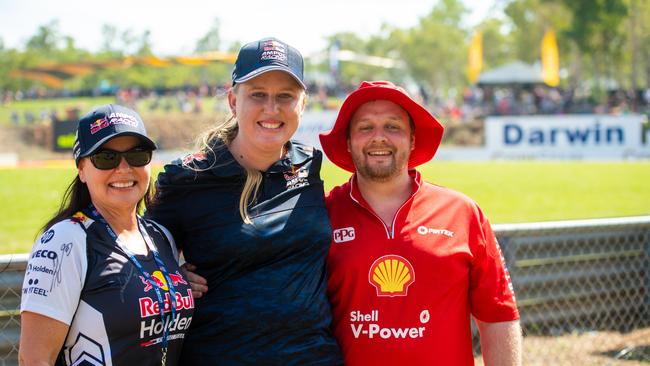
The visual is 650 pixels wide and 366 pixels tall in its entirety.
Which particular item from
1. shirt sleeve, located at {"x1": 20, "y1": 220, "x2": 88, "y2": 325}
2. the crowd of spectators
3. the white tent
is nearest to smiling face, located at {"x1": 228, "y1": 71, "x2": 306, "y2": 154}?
shirt sleeve, located at {"x1": 20, "y1": 220, "x2": 88, "y2": 325}

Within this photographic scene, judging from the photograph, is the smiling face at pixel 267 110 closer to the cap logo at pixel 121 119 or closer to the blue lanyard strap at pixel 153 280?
the cap logo at pixel 121 119

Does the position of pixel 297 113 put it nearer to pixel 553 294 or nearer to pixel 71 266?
pixel 71 266

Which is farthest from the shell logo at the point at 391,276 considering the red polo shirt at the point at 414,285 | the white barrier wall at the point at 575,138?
the white barrier wall at the point at 575,138

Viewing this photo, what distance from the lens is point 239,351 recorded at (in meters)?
2.87

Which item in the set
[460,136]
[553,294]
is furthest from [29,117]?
[553,294]

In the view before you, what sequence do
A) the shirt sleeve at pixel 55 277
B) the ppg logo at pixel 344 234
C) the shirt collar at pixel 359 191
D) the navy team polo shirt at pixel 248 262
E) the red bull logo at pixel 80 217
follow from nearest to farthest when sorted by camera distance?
the shirt sleeve at pixel 55 277, the red bull logo at pixel 80 217, the navy team polo shirt at pixel 248 262, the ppg logo at pixel 344 234, the shirt collar at pixel 359 191

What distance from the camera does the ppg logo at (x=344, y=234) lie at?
10.5 feet

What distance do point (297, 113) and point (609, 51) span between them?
5835cm

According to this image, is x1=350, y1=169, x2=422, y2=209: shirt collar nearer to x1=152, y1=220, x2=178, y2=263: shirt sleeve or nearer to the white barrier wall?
x1=152, y1=220, x2=178, y2=263: shirt sleeve

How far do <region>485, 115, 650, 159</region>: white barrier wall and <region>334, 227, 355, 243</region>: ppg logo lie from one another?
2646 cm

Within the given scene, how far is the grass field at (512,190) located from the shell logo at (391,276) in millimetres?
8049

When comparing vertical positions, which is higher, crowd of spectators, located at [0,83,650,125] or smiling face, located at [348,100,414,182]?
smiling face, located at [348,100,414,182]

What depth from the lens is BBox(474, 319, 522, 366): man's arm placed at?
3.14 m

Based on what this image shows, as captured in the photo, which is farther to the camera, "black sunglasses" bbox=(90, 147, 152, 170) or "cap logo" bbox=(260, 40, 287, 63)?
"cap logo" bbox=(260, 40, 287, 63)
